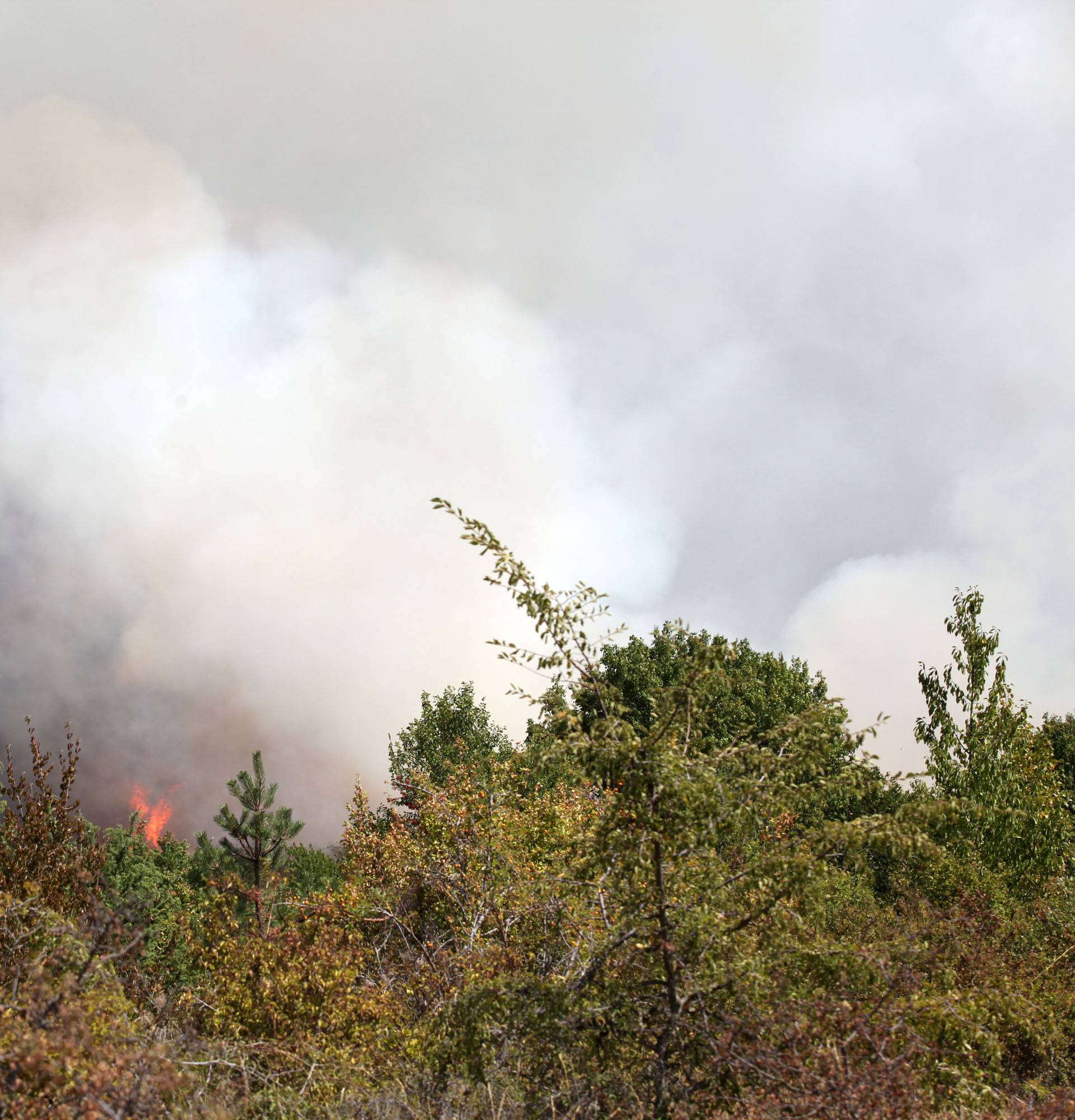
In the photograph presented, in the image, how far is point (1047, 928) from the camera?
13.7 m

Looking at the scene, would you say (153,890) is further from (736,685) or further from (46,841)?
(736,685)

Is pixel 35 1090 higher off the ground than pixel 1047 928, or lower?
lower

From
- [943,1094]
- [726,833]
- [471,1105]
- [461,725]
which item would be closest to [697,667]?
[726,833]

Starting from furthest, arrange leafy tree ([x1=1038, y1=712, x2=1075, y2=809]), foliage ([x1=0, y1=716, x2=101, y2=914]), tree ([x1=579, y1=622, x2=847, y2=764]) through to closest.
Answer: leafy tree ([x1=1038, y1=712, x2=1075, y2=809])
tree ([x1=579, y1=622, x2=847, y2=764])
foliage ([x1=0, y1=716, x2=101, y2=914])

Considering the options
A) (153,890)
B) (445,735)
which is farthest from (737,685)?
(153,890)

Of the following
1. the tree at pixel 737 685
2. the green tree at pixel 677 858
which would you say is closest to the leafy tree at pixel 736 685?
the tree at pixel 737 685

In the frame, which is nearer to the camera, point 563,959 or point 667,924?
point 667,924

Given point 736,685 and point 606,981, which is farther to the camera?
point 736,685

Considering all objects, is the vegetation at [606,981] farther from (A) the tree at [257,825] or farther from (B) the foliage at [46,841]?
(A) the tree at [257,825]

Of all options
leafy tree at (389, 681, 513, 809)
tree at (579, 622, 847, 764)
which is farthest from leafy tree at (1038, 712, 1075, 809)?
leafy tree at (389, 681, 513, 809)

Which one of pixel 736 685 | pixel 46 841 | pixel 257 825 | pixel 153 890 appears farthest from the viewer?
pixel 736 685

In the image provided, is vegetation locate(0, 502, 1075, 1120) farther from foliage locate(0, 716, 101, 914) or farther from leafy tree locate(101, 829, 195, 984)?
leafy tree locate(101, 829, 195, 984)

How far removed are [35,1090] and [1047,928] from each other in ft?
47.9

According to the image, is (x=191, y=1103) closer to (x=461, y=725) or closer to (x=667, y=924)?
(x=667, y=924)
